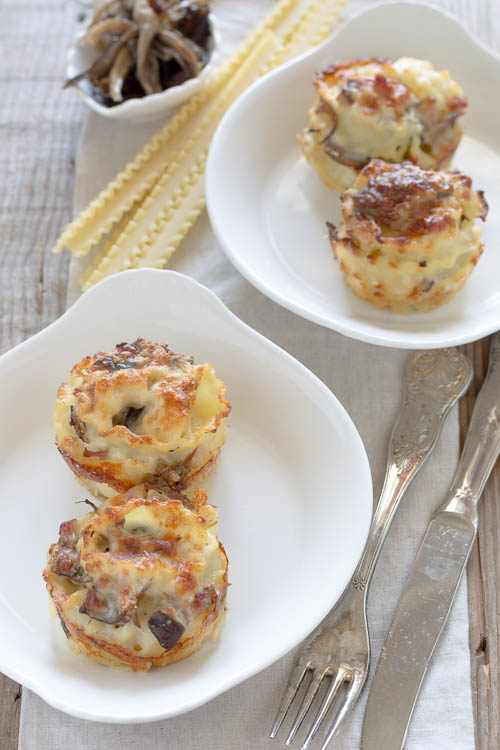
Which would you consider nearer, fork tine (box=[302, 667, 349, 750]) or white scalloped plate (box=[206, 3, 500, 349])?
fork tine (box=[302, 667, 349, 750])

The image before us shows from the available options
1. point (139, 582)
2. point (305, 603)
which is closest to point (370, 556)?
point (305, 603)

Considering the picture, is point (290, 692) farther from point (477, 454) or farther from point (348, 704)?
point (477, 454)

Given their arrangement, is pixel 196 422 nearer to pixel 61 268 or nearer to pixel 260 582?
pixel 260 582

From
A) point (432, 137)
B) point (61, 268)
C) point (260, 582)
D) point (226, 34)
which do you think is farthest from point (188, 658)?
point (226, 34)

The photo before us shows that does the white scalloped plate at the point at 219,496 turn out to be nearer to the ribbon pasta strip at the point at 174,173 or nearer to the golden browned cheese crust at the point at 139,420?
the golden browned cheese crust at the point at 139,420

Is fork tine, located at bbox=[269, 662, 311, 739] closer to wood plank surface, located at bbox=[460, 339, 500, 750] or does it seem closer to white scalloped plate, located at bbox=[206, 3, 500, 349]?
A: wood plank surface, located at bbox=[460, 339, 500, 750]

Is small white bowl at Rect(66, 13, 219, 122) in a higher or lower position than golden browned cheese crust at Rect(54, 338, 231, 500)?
higher

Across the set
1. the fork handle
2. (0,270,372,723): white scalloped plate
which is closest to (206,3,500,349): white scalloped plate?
the fork handle
